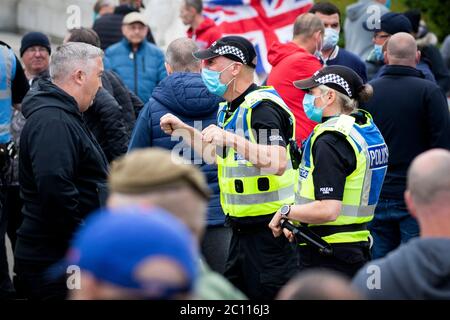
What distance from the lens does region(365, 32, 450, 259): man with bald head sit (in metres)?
7.77

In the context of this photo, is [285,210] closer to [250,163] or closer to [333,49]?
[250,163]

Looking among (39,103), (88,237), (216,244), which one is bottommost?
(216,244)

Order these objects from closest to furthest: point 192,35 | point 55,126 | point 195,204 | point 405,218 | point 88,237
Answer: point 88,237
point 195,204
point 55,126
point 405,218
point 192,35

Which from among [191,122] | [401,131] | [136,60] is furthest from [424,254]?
[136,60]

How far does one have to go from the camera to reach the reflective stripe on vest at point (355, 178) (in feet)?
18.7

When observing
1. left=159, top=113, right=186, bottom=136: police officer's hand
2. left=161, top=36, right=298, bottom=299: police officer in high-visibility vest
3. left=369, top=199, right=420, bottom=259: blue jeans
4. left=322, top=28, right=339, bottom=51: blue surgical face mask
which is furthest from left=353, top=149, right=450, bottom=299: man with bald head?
left=322, top=28, right=339, bottom=51: blue surgical face mask

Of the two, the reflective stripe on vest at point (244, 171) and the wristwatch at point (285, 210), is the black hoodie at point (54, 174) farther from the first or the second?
the wristwatch at point (285, 210)

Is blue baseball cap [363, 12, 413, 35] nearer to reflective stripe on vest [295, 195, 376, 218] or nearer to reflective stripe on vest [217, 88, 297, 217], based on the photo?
reflective stripe on vest [217, 88, 297, 217]

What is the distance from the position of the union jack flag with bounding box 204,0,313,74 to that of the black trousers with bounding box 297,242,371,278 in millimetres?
6231

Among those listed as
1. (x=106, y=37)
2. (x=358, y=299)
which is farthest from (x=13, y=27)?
(x=358, y=299)

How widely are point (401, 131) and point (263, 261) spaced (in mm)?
2218

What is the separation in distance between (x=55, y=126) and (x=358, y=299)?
10.2 feet

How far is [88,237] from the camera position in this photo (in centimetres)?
249

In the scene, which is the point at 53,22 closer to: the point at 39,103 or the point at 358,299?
the point at 39,103
